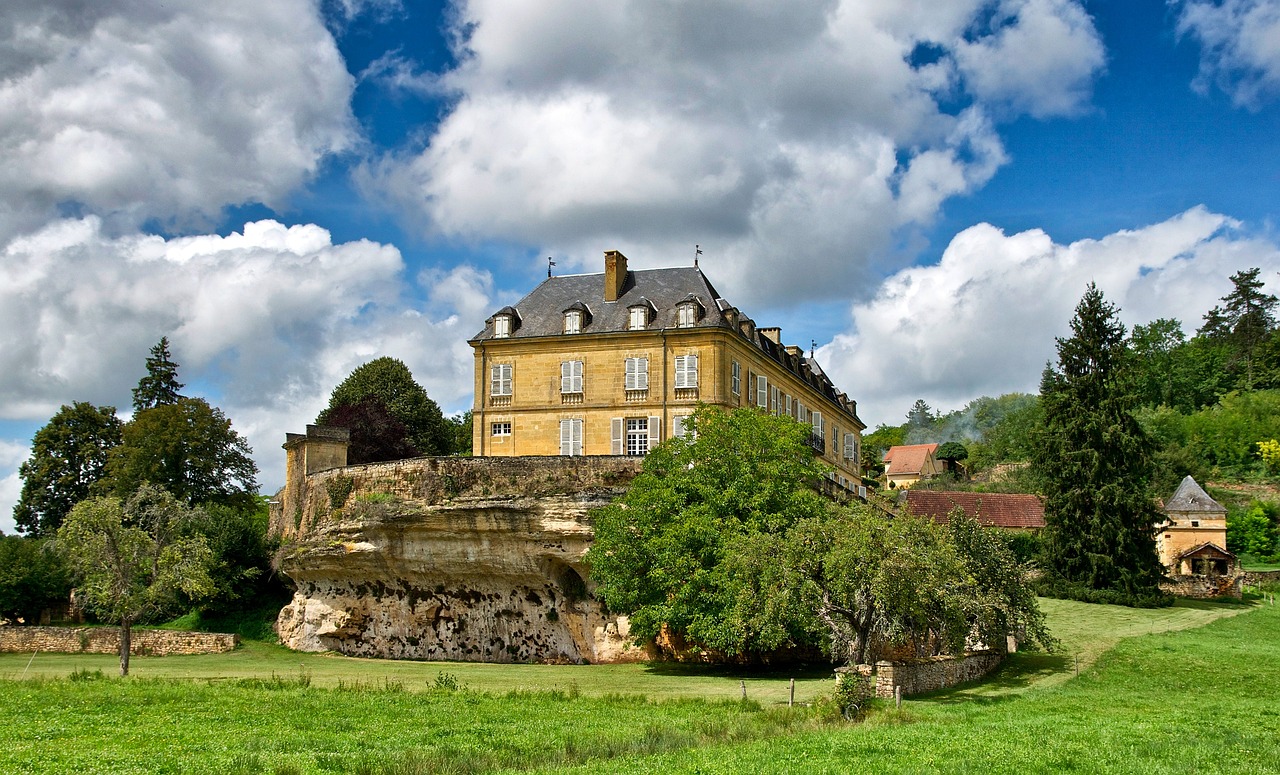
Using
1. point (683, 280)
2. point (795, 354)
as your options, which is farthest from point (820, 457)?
point (683, 280)

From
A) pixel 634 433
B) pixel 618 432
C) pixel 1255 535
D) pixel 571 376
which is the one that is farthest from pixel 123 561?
pixel 1255 535

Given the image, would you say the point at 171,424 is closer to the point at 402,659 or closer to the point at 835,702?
the point at 402,659

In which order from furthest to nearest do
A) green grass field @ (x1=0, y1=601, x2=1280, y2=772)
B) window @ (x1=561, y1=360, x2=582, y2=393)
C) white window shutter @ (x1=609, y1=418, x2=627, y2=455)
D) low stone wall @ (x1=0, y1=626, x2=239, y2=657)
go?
window @ (x1=561, y1=360, x2=582, y2=393) → white window shutter @ (x1=609, y1=418, x2=627, y2=455) → low stone wall @ (x1=0, y1=626, x2=239, y2=657) → green grass field @ (x1=0, y1=601, x2=1280, y2=772)

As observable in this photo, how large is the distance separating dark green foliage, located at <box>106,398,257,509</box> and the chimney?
20.6 metres

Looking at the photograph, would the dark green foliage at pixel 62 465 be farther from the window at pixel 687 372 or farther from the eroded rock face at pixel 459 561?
the window at pixel 687 372

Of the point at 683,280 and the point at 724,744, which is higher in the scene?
the point at 683,280

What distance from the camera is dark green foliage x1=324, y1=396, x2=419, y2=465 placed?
54.0 m

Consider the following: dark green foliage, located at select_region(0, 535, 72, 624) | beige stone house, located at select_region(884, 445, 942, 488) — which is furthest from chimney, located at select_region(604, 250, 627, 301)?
beige stone house, located at select_region(884, 445, 942, 488)

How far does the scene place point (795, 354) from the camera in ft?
162

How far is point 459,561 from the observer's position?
3503cm

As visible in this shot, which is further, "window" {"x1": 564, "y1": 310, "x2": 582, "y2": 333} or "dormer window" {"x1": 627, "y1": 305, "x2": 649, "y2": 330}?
"window" {"x1": 564, "y1": 310, "x2": 582, "y2": 333}

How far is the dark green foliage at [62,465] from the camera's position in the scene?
5241 centimetres

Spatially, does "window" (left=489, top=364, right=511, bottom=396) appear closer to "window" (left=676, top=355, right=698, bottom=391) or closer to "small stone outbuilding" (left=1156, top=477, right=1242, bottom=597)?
"window" (left=676, top=355, right=698, bottom=391)

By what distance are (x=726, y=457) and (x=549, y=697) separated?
10.4 m
